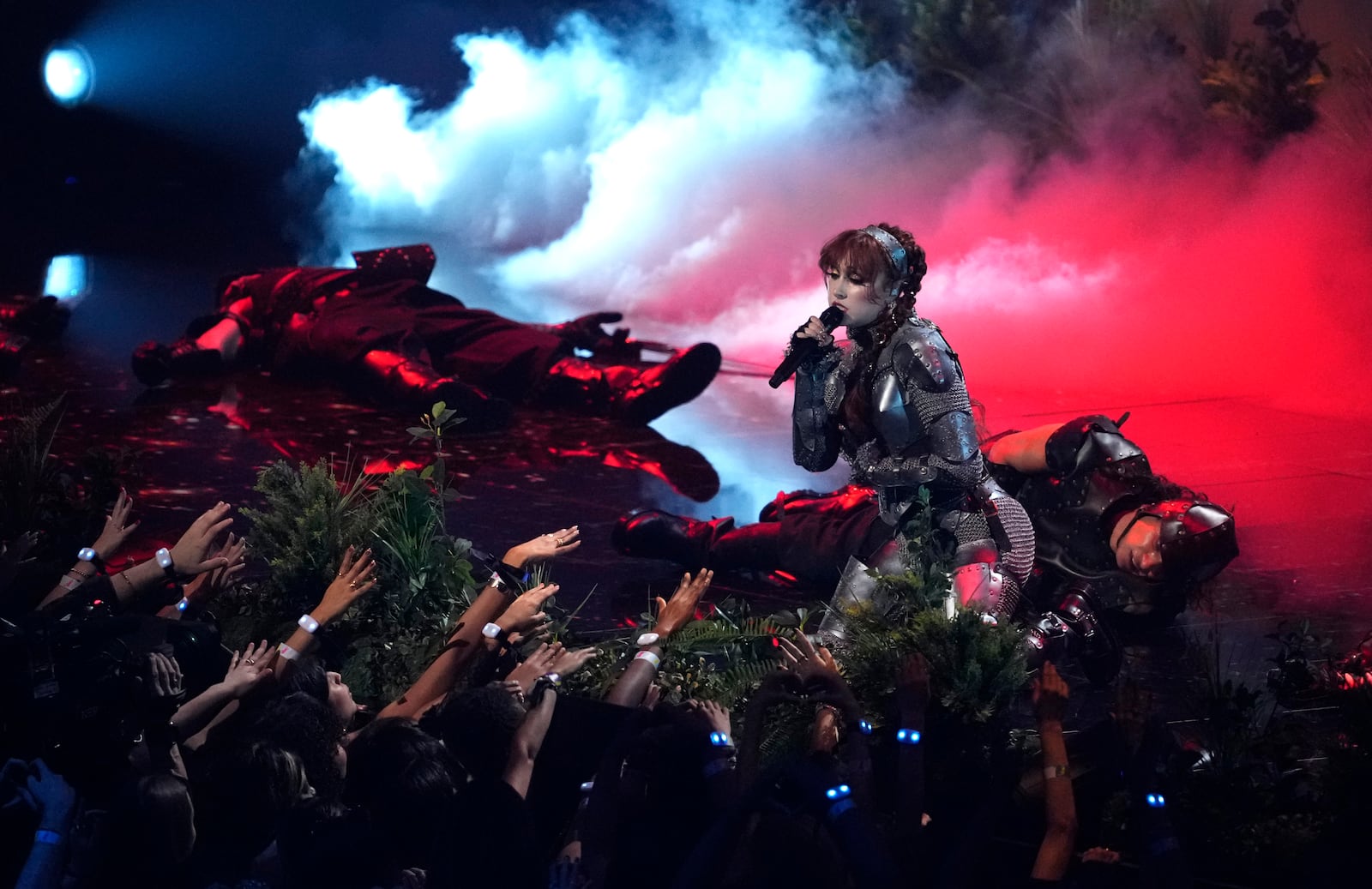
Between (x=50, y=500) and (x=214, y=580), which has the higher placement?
(x=50, y=500)

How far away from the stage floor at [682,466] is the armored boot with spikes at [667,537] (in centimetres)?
11

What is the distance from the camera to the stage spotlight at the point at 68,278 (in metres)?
11.9

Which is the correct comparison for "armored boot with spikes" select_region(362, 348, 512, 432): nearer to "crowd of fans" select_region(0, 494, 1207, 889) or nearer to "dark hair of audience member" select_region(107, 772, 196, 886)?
"crowd of fans" select_region(0, 494, 1207, 889)

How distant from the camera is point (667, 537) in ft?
17.6

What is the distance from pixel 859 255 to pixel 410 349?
5.19 meters

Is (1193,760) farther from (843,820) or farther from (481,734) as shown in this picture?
(481,734)

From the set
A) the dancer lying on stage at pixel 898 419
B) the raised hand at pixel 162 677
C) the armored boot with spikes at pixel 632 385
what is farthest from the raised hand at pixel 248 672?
the armored boot with spikes at pixel 632 385

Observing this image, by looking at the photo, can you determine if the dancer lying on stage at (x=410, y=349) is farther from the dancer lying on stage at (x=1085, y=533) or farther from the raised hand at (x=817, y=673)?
the raised hand at (x=817, y=673)

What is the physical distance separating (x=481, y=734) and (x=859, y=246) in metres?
1.64

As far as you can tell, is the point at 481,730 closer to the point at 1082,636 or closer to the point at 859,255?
the point at 859,255

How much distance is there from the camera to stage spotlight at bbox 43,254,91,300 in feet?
39.1

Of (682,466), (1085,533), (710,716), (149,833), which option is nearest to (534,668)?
(710,716)

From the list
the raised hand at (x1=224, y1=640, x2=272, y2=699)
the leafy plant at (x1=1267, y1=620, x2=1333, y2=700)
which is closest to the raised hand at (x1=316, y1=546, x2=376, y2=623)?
the raised hand at (x1=224, y1=640, x2=272, y2=699)

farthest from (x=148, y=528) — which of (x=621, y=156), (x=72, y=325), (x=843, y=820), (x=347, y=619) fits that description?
(x=621, y=156)
